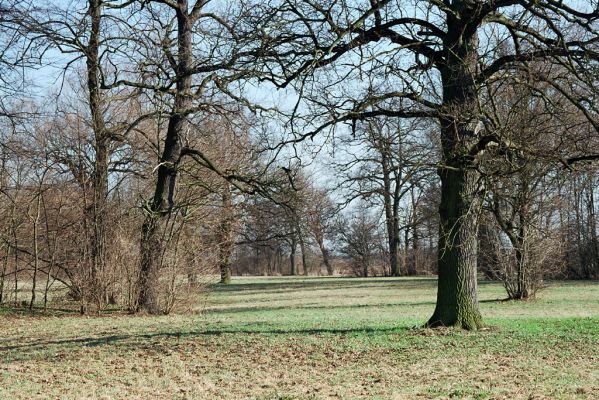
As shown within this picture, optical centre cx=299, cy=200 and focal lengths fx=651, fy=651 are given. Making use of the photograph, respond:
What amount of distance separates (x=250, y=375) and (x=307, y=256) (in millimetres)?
57511

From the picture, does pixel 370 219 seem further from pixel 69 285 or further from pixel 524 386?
pixel 524 386

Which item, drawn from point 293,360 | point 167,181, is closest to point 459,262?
point 293,360

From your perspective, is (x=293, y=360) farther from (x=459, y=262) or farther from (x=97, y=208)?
(x=97, y=208)

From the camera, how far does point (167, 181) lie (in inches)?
712

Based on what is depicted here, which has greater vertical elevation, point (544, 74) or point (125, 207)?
point (544, 74)

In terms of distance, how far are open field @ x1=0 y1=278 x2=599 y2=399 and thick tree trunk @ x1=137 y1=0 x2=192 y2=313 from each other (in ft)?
7.65

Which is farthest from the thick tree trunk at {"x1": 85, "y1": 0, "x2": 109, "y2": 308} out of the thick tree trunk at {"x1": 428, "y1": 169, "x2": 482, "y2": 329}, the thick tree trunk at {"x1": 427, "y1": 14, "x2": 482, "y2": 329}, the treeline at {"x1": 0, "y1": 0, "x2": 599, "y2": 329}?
the thick tree trunk at {"x1": 428, "y1": 169, "x2": 482, "y2": 329}

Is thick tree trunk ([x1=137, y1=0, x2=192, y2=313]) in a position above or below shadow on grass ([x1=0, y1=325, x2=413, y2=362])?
above

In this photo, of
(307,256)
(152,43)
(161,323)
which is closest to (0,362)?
(161,323)

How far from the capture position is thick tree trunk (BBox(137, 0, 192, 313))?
17094mm

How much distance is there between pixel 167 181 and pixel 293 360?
9.72 m

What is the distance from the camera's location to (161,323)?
14.3 metres

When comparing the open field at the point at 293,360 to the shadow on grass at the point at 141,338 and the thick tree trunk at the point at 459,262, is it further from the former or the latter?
the thick tree trunk at the point at 459,262

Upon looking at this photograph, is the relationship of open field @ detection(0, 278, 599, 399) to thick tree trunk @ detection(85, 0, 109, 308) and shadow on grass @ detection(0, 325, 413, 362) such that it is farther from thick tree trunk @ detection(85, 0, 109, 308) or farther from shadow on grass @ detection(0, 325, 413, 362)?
thick tree trunk @ detection(85, 0, 109, 308)
